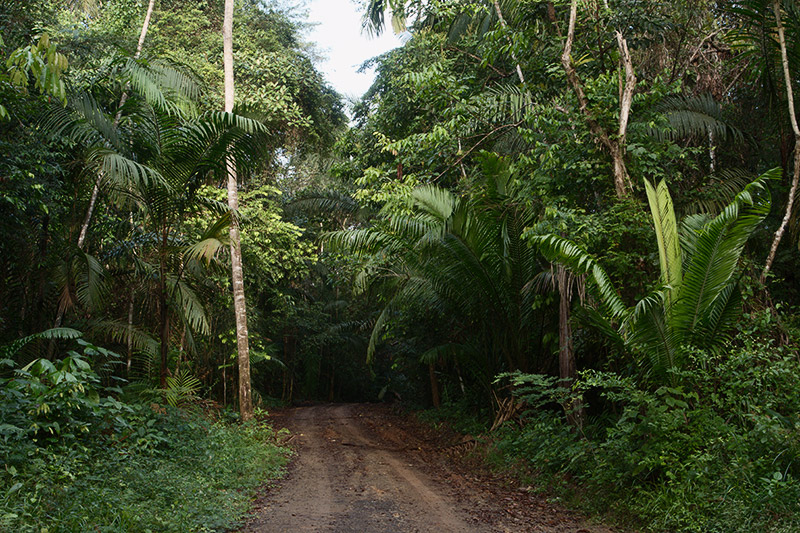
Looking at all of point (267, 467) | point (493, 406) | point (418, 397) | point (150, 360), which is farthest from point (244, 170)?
point (418, 397)

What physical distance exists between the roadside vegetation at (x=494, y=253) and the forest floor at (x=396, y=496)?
402 mm

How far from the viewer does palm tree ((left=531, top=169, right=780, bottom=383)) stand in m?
5.42

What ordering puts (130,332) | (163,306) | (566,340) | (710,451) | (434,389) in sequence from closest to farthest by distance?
(710,451) < (163,306) < (566,340) < (130,332) < (434,389)

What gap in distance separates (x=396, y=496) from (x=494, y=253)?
382 cm

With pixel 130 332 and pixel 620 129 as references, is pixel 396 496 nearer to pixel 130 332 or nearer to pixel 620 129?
pixel 130 332

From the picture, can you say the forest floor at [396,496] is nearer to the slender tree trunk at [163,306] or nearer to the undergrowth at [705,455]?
A: the undergrowth at [705,455]

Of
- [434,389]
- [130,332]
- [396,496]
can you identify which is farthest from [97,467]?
[434,389]

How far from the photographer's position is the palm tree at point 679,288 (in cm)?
542

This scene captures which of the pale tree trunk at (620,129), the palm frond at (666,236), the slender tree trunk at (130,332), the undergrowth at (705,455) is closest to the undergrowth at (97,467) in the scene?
the slender tree trunk at (130,332)

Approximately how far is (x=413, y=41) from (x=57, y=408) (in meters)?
11.3

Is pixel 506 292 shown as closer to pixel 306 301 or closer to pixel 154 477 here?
pixel 154 477

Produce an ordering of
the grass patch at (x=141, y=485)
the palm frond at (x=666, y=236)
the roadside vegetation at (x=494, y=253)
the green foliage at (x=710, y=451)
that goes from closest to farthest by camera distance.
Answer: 1. the grass patch at (x=141, y=485)
2. the green foliage at (x=710, y=451)
3. the roadside vegetation at (x=494, y=253)
4. the palm frond at (x=666, y=236)

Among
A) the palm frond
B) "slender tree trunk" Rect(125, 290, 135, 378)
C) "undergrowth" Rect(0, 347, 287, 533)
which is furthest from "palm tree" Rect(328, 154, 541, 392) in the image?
"undergrowth" Rect(0, 347, 287, 533)

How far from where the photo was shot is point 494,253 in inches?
340
